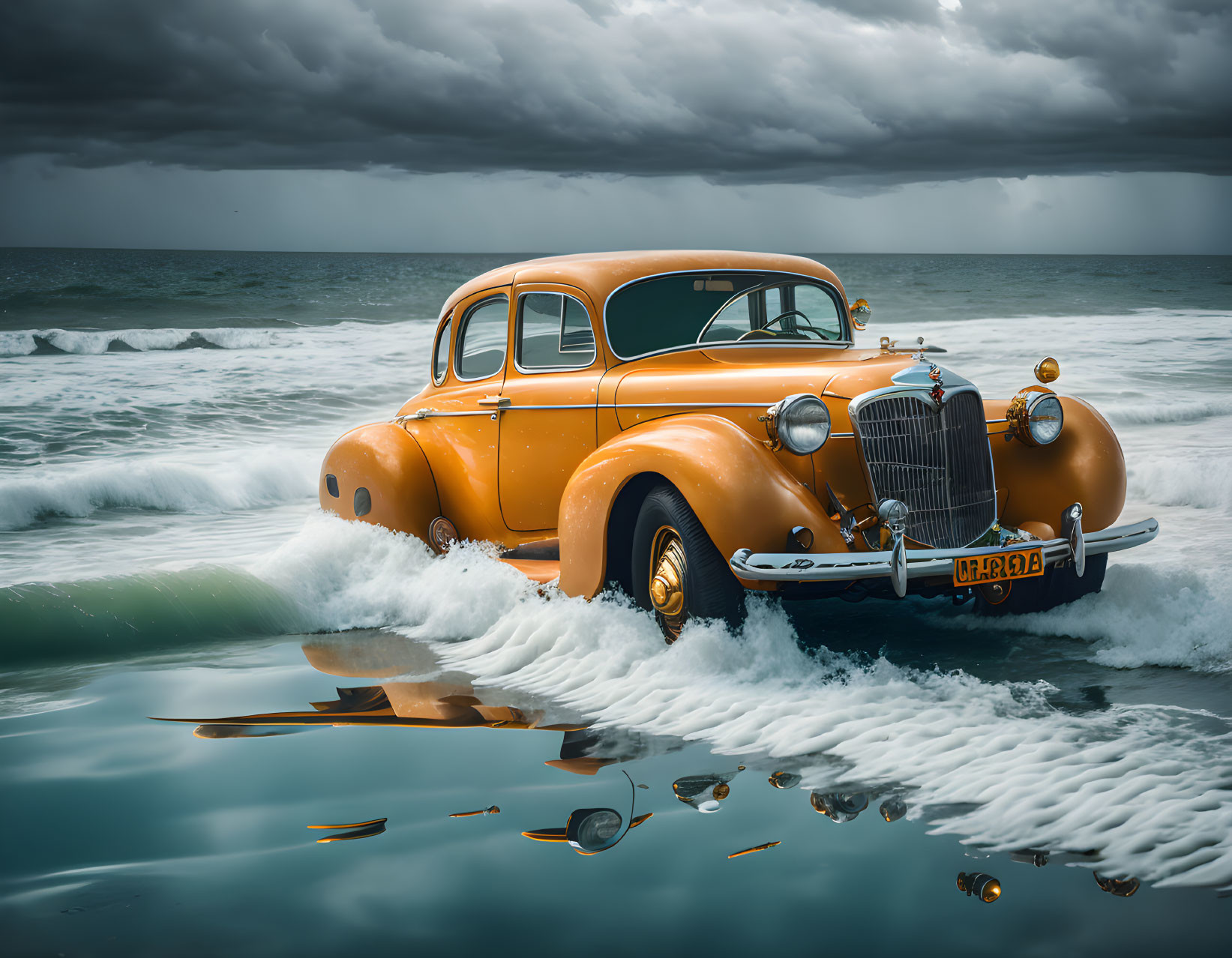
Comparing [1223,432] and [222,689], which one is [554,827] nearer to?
[222,689]

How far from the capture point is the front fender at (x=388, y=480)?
20.1ft

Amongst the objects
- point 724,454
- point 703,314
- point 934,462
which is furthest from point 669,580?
point 703,314

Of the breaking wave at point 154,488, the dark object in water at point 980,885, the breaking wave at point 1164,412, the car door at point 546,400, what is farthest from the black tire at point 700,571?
the breaking wave at point 1164,412

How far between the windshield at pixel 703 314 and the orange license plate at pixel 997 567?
1692 mm

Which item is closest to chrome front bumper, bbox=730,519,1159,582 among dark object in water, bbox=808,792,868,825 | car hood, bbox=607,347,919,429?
car hood, bbox=607,347,919,429

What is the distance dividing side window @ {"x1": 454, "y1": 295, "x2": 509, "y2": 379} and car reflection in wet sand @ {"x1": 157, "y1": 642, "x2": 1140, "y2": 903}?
5.53ft

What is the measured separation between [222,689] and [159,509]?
5.22 metres

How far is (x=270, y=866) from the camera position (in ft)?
9.77

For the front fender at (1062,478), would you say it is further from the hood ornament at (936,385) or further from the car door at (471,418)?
the car door at (471,418)

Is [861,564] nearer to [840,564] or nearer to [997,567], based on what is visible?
[840,564]

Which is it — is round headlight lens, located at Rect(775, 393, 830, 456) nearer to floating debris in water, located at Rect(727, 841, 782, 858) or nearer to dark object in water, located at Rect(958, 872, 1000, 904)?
floating debris in water, located at Rect(727, 841, 782, 858)

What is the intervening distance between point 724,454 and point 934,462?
0.95 metres

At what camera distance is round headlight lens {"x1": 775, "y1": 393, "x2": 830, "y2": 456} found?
4.19 m

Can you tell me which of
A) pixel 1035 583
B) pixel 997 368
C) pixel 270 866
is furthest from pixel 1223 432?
pixel 270 866
